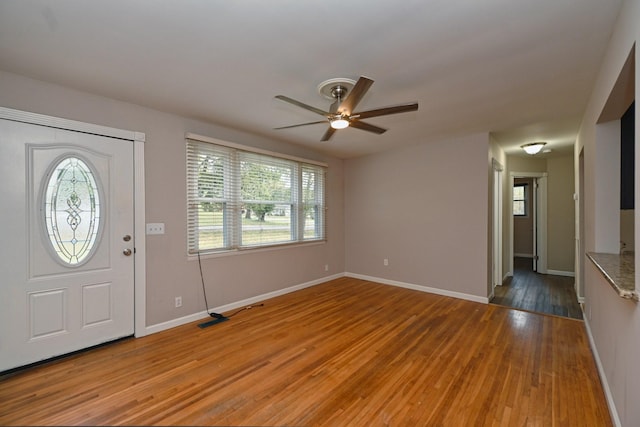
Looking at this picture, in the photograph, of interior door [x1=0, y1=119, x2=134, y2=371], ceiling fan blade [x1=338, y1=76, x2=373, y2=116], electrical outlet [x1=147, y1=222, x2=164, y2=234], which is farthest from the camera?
electrical outlet [x1=147, y1=222, x2=164, y2=234]

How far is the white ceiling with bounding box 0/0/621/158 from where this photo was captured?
5.30ft

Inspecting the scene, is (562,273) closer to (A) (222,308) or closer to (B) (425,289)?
(B) (425,289)

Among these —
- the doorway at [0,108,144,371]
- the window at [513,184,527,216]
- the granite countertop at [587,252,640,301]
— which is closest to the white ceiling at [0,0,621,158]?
the doorway at [0,108,144,371]

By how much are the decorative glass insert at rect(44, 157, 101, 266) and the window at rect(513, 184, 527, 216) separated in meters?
9.20

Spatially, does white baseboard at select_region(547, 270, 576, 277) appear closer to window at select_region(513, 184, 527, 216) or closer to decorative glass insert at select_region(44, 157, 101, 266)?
window at select_region(513, 184, 527, 216)


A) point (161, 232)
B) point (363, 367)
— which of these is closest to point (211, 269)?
point (161, 232)

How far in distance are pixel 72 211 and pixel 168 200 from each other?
86 centimetres

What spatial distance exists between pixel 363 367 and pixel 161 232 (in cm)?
256

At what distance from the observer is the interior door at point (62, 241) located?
2283 mm

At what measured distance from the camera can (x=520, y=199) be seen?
7.87 meters

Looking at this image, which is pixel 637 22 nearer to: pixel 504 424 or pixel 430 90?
pixel 430 90

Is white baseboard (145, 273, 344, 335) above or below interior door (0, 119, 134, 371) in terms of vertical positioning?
below

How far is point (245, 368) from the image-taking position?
2.35m

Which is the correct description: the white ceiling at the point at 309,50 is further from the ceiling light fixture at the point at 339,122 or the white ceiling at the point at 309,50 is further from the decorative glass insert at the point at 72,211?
the decorative glass insert at the point at 72,211
